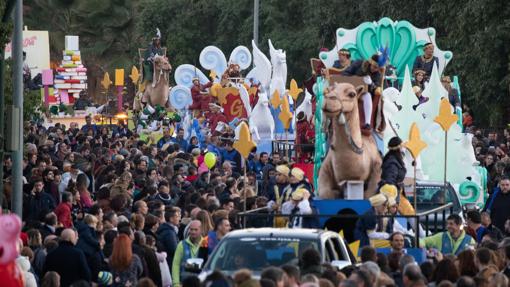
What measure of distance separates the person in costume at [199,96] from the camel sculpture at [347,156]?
22528 mm

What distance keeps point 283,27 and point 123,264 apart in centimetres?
5075

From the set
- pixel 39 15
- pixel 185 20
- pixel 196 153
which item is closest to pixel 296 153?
pixel 196 153

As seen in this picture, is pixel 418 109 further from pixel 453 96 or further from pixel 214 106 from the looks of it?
pixel 214 106

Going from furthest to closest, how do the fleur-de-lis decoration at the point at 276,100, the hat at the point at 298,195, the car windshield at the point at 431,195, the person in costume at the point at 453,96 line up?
1. the fleur-de-lis decoration at the point at 276,100
2. the person in costume at the point at 453,96
3. the car windshield at the point at 431,195
4. the hat at the point at 298,195

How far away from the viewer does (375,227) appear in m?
18.7

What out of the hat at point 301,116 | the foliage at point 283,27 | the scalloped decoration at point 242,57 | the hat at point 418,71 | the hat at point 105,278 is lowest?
the hat at point 105,278

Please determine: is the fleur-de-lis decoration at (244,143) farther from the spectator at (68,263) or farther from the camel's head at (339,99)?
the spectator at (68,263)

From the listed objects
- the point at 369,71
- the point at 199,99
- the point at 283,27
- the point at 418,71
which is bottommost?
the point at 199,99

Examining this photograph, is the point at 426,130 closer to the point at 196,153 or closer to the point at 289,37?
the point at 196,153

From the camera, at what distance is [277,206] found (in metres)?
20.2

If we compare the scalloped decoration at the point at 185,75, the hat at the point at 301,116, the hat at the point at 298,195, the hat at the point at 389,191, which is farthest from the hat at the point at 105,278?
the scalloped decoration at the point at 185,75

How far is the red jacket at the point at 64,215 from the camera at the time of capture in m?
20.7

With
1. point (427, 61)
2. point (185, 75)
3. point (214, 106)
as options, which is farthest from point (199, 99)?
point (427, 61)

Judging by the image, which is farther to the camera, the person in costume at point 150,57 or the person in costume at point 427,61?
the person in costume at point 150,57
